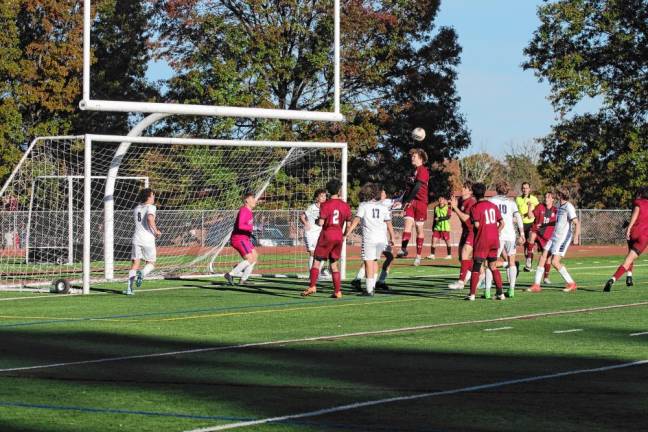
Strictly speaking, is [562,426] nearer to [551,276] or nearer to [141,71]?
[551,276]

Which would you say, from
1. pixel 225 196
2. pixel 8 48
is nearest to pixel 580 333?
pixel 225 196

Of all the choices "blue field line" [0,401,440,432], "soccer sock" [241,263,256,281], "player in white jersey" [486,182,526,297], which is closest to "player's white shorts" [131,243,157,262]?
"soccer sock" [241,263,256,281]

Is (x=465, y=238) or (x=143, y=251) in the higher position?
(x=465, y=238)

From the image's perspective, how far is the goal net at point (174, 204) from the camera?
27.9 metres

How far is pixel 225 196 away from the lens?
3044 cm

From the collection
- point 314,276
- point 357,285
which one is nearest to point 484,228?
point 314,276

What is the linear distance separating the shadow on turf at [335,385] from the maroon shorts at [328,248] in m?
6.32

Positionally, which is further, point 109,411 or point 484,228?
point 484,228

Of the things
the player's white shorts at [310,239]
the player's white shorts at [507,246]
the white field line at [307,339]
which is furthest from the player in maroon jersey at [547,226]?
the white field line at [307,339]

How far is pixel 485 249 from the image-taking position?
62.7 ft

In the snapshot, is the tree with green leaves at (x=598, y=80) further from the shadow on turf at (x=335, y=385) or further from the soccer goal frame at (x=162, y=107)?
the shadow on turf at (x=335, y=385)

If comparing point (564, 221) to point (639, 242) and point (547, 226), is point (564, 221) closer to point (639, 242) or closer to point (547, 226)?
point (639, 242)

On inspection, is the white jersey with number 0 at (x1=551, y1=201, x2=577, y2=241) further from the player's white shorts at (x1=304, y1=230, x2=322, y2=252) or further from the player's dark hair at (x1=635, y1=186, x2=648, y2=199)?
the player's white shorts at (x1=304, y1=230, x2=322, y2=252)

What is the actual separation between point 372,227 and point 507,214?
2.49m
